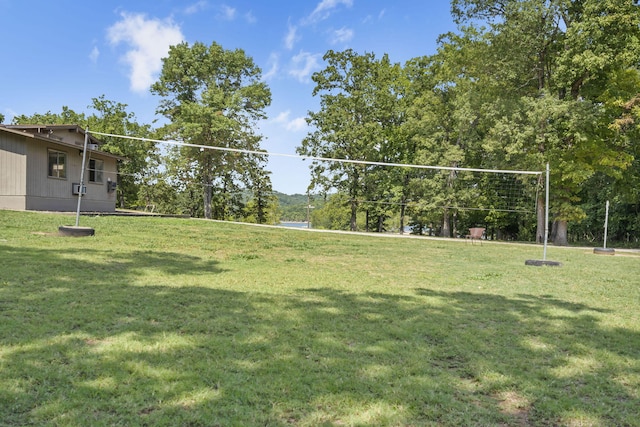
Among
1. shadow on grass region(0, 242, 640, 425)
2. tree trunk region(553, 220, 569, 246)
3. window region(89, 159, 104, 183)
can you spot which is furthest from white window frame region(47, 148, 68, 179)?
tree trunk region(553, 220, 569, 246)

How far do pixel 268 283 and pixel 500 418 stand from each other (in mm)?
4117

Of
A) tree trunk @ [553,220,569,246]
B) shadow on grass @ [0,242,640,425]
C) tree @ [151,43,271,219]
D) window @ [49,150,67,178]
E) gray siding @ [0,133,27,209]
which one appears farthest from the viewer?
A: tree @ [151,43,271,219]

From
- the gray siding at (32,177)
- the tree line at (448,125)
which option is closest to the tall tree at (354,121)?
the tree line at (448,125)

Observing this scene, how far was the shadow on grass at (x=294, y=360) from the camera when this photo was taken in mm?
2195

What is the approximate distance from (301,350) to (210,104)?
31.0 m

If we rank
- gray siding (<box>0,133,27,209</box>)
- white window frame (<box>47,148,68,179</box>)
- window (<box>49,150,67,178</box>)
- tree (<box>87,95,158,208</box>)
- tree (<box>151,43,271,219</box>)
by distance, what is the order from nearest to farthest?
gray siding (<box>0,133,27,209</box>) → white window frame (<box>47,148,68,179</box>) → window (<box>49,150,67,178</box>) → tree (<box>151,43,271,219</box>) → tree (<box>87,95,158,208</box>)

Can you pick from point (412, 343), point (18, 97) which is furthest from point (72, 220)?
point (18, 97)

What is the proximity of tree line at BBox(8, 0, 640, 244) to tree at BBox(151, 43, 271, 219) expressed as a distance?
132mm

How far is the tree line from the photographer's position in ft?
61.3

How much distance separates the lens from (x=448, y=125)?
Result: 28766mm

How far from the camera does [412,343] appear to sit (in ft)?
11.2

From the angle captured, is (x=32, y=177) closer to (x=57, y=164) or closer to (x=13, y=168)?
(x=13, y=168)

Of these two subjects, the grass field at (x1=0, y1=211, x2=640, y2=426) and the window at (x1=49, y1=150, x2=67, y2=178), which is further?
the window at (x1=49, y1=150, x2=67, y2=178)

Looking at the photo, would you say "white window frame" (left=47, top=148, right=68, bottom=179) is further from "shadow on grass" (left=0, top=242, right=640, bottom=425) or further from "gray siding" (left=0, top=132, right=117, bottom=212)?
"shadow on grass" (left=0, top=242, right=640, bottom=425)
